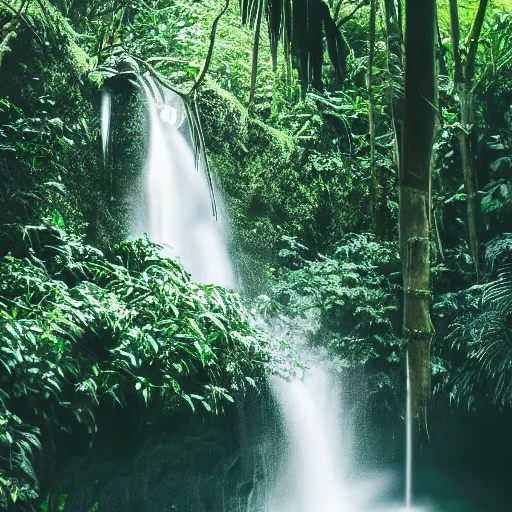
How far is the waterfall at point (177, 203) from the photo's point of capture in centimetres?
659

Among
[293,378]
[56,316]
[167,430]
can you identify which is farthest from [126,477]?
[293,378]

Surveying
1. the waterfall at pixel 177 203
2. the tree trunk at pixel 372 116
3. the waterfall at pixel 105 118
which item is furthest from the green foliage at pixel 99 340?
the tree trunk at pixel 372 116

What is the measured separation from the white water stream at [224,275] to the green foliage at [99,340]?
2.01 ft

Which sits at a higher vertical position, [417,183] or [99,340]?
[417,183]

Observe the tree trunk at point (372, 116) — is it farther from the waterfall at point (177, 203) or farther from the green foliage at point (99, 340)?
the green foliage at point (99, 340)

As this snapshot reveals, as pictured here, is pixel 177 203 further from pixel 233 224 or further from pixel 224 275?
pixel 224 275

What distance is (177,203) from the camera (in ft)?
22.3

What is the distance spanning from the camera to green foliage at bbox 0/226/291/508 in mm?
3883

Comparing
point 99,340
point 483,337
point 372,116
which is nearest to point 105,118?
point 372,116

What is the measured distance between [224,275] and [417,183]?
2892mm

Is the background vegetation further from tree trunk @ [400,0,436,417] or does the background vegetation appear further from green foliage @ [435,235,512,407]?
tree trunk @ [400,0,436,417]

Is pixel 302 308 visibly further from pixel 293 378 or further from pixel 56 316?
pixel 56 316

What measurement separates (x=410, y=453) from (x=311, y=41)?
377 cm

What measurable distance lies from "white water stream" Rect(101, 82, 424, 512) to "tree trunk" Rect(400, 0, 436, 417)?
4.61 feet
